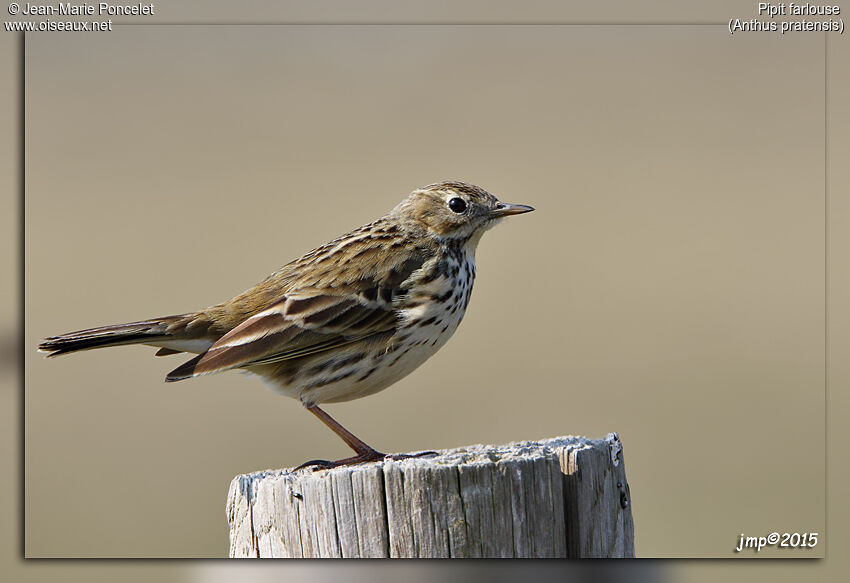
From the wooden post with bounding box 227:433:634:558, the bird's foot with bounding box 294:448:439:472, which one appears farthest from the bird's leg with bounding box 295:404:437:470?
the wooden post with bounding box 227:433:634:558

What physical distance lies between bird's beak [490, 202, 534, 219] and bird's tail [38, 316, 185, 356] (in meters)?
2.14

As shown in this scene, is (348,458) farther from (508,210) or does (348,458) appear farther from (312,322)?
(508,210)

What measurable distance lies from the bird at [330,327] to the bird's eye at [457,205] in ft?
1.31

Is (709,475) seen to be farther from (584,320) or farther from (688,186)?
(688,186)

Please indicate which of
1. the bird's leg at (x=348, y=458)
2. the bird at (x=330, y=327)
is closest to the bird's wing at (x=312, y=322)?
the bird at (x=330, y=327)

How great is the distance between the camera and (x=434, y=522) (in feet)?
14.9

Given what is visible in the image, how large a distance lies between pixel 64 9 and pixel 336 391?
3.05 meters

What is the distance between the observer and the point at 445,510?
454 centimetres

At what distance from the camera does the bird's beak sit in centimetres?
704

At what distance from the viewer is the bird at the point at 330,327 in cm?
614

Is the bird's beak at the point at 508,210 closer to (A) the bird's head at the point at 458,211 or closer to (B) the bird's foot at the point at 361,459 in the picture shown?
(A) the bird's head at the point at 458,211

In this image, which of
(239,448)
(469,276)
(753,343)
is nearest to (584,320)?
(753,343)

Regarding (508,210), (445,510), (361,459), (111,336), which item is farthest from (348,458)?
(508,210)

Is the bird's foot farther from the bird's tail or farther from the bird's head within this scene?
the bird's head
